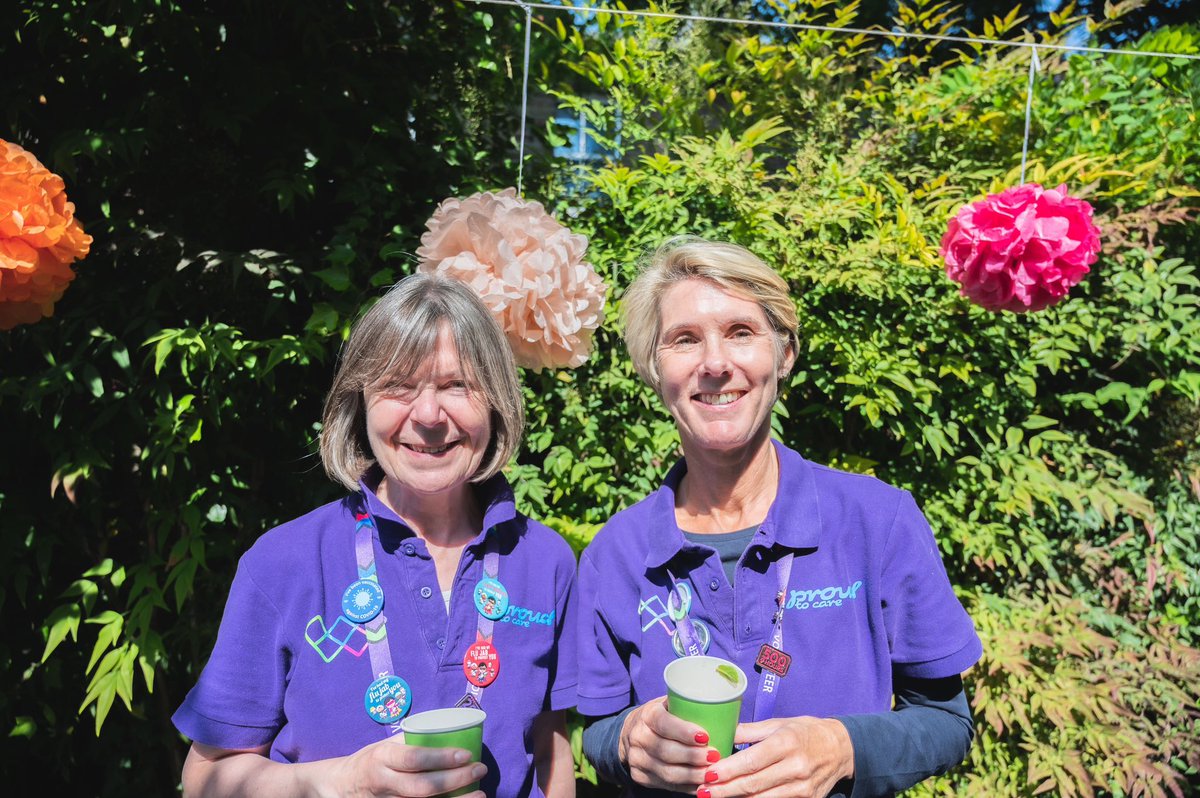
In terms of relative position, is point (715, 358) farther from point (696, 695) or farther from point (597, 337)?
point (597, 337)

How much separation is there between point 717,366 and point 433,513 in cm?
66

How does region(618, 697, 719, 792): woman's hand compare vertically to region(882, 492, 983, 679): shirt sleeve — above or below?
below

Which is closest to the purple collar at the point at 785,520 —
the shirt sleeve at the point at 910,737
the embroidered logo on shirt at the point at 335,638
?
the shirt sleeve at the point at 910,737

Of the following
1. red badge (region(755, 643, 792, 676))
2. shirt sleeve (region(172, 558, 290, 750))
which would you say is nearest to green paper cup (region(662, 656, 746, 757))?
red badge (region(755, 643, 792, 676))

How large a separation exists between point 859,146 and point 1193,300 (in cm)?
140

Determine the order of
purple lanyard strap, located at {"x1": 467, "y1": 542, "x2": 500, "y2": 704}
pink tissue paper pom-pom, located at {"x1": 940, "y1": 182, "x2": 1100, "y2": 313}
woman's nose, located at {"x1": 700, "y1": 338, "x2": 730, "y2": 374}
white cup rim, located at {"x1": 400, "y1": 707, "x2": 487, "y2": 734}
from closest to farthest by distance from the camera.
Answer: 1. white cup rim, located at {"x1": 400, "y1": 707, "x2": 487, "y2": 734}
2. purple lanyard strap, located at {"x1": 467, "y1": 542, "x2": 500, "y2": 704}
3. woman's nose, located at {"x1": 700, "y1": 338, "x2": 730, "y2": 374}
4. pink tissue paper pom-pom, located at {"x1": 940, "y1": 182, "x2": 1100, "y2": 313}

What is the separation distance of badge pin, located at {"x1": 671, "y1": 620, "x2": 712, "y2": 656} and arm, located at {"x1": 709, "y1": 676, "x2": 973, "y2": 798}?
0.54ft

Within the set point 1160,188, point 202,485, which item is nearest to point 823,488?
point 202,485

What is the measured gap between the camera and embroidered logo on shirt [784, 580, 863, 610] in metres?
1.57

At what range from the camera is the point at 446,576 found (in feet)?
5.47

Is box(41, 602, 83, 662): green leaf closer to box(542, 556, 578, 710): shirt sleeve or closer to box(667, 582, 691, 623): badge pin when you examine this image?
box(542, 556, 578, 710): shirt sleeve

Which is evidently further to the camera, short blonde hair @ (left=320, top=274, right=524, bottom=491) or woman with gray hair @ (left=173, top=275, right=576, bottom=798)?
short blonde hair @ (left=320, top=274, right=524, bottom=491)

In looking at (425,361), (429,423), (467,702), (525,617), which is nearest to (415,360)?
(425,361)

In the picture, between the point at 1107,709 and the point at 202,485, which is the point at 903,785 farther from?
the point at 202,485
